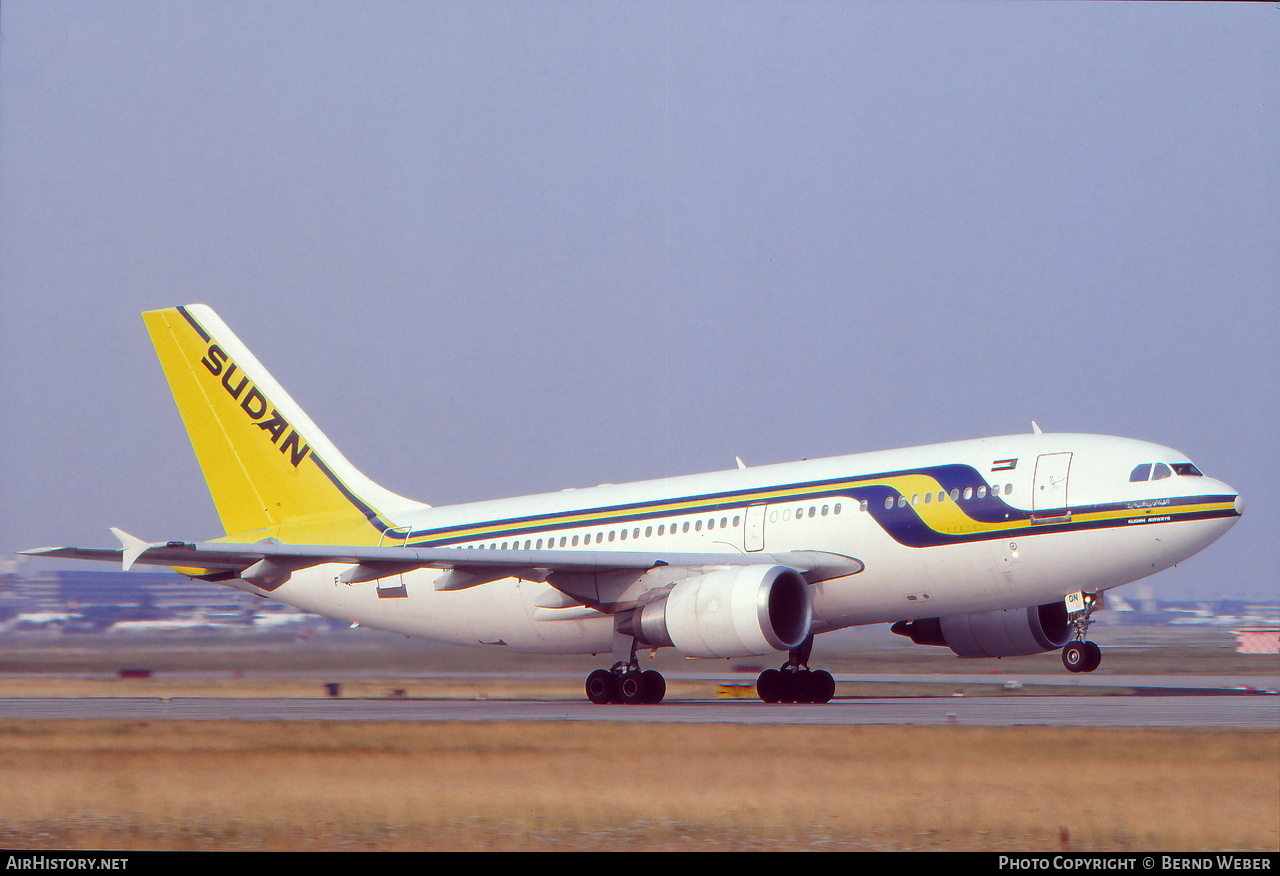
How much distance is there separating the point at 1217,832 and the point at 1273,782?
2.87 meters

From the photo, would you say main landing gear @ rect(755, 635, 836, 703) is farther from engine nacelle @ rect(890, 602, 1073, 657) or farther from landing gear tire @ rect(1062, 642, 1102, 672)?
landing gear tire @ rect(1062, 642, 1102, 672)

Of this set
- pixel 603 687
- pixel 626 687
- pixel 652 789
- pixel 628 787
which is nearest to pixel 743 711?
pixel 626 687

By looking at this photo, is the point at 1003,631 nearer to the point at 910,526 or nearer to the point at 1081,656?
the point at 1081,656

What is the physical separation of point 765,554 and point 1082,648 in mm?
5966

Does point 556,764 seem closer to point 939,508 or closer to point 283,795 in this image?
point 283,795

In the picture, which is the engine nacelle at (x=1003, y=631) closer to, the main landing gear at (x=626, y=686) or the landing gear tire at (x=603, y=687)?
the main landing gear at (x=626, y=686)

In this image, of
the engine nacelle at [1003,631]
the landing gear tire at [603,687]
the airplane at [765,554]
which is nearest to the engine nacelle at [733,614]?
the airplane at [765,554]

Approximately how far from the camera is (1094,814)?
40.0ft

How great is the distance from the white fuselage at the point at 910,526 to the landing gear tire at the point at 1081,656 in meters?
1.20

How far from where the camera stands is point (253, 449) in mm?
33938

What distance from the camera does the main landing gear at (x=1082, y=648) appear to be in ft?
85.4

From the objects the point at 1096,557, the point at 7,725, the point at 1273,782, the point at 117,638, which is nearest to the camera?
the point at 1273,782
